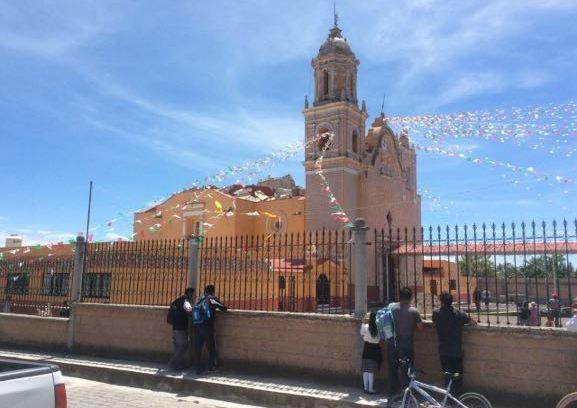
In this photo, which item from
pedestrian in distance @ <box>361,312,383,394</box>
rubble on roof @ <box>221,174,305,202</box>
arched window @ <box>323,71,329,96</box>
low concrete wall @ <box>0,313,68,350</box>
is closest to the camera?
pedestrian in distance @ <box>361,312,383,394</box>

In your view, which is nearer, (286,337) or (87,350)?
(286,337)

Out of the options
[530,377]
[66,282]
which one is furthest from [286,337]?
[66,282]

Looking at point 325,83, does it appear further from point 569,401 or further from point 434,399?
point 569,401

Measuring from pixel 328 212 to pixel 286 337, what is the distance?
22379 millimetres

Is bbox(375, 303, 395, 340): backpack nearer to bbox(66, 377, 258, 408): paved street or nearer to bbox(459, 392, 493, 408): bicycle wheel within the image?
bbox(459, 392, 493, 408): bicycle wheel

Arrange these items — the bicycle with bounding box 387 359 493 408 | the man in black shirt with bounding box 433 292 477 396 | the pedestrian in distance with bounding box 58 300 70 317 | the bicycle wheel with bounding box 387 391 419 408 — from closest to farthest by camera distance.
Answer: the bicycle with bounding box 387 359 493 408 < the bicycle wheel with bounding box 387 391 419 408 < the man in black shirt with bounding box 433 292 477 396 < the pedestrian in distance with bounding box 58 300 70 317

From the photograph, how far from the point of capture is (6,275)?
49.2 feet

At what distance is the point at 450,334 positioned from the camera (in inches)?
290

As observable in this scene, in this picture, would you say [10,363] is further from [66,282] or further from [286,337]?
[66,282]

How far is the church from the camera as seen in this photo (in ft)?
107

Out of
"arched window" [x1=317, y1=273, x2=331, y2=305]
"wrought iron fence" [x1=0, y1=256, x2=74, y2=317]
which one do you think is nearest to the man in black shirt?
"arched window" [x1=317, y1=273, x2=331, y2=305]

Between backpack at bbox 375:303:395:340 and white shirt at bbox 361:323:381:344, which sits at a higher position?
backpack at bbox 375:303:395:340

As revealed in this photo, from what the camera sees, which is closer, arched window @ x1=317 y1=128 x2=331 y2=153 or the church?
the church

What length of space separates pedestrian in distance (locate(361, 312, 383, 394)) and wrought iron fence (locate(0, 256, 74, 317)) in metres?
9.33
